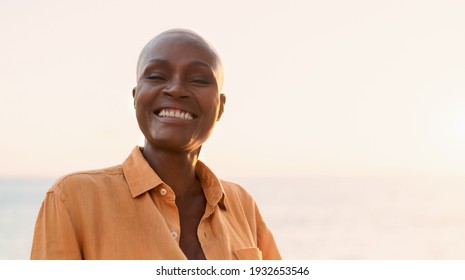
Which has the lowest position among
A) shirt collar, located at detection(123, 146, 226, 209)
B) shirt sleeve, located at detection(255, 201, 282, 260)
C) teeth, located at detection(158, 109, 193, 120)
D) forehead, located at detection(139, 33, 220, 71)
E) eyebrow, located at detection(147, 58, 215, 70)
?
shirt sleeve, located at detection(255, 201, 282, 260)

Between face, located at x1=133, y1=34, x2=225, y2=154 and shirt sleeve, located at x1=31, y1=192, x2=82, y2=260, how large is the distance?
1.47 ft

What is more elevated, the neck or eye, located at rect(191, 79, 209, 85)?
eye, located at rect(191, 79, 209, 85)

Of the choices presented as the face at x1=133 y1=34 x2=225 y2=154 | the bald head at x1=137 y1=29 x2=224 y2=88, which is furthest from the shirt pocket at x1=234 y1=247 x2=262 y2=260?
the bald head at x1=137 y1=29 x2=224 y2=88

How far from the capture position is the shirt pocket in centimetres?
262

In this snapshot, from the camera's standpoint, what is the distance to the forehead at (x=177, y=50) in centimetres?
243

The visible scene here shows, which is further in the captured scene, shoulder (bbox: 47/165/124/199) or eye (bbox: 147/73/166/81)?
eye (bbox: 147/73/166/81)

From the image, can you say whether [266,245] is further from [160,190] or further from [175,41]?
[175,41]

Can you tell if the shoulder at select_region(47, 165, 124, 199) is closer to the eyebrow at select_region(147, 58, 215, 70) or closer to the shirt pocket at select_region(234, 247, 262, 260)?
the eyebrow at select_region(147, 58, 215, 70)

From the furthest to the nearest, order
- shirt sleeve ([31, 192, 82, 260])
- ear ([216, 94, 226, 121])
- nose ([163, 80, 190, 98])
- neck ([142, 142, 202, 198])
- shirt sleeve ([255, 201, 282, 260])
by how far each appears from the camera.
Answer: shirt sleeve ([255, 201, 282, 260]) < ear ([216, 94, 226, 121]) < neck ([142, 142, 202, 198]) < nose ([163, 80, 190, 98]) < shirt sleeve ([31, 192, 82, 260])

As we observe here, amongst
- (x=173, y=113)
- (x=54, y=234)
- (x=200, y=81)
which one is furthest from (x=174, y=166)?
(x=54, y=234)

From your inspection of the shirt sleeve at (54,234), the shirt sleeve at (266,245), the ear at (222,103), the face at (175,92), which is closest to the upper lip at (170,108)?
the face at (175,92)

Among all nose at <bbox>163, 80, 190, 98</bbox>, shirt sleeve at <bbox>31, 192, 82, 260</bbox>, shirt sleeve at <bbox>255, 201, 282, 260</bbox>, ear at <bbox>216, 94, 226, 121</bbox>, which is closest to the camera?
shirt sleeve at <bbox>31, 192, 82, 260</bbox>

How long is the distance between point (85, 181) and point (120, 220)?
7.4 inches
